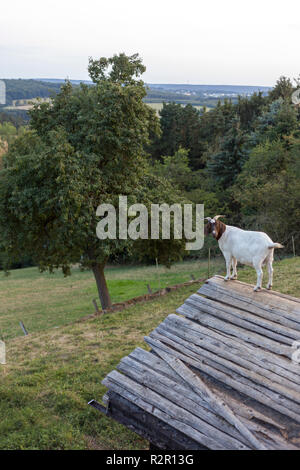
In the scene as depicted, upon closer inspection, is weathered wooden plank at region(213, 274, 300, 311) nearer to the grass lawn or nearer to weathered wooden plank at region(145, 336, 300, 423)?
weathered wooden plank at region(145, 336, 300, 423)

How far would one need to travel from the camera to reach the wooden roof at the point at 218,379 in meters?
4.85

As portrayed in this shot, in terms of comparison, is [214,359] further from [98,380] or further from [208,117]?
[208,117]

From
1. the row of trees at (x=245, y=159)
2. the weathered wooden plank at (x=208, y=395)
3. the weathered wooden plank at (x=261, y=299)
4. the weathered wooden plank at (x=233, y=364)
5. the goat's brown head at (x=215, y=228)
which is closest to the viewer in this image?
the weathered wooden plank at (x=208, y=395)

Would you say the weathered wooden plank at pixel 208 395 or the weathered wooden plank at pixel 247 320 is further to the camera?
the weathered wooden plank at pixel 247 320

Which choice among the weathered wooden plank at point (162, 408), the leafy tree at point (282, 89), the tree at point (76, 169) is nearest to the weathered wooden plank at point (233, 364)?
the weathered wooden plank at point (162, 408)

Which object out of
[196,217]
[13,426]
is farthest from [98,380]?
[196,217]

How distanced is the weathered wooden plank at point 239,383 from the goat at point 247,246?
203cm

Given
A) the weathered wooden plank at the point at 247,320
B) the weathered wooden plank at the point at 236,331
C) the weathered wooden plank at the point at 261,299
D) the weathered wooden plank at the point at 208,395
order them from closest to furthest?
1. the weathered wooden plank at the point at 208,395
2. the weathered wooden plank at the point at 236,331
3. the weathered wooden plank at the point at 247,320
4. the weathered wooden plank at the point at 261,299

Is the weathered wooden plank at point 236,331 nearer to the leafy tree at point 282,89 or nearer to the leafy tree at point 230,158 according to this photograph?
the leafy tree at point 230,158

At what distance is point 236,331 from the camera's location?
637 centimetres

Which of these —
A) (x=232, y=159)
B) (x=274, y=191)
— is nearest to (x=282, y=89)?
(x=232, y=159)

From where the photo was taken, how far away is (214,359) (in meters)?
5.87

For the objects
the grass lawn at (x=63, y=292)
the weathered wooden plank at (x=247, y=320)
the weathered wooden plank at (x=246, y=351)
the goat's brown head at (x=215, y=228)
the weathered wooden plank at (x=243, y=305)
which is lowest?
the grass lawn at (x=63, y=292)

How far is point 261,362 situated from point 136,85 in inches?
556
